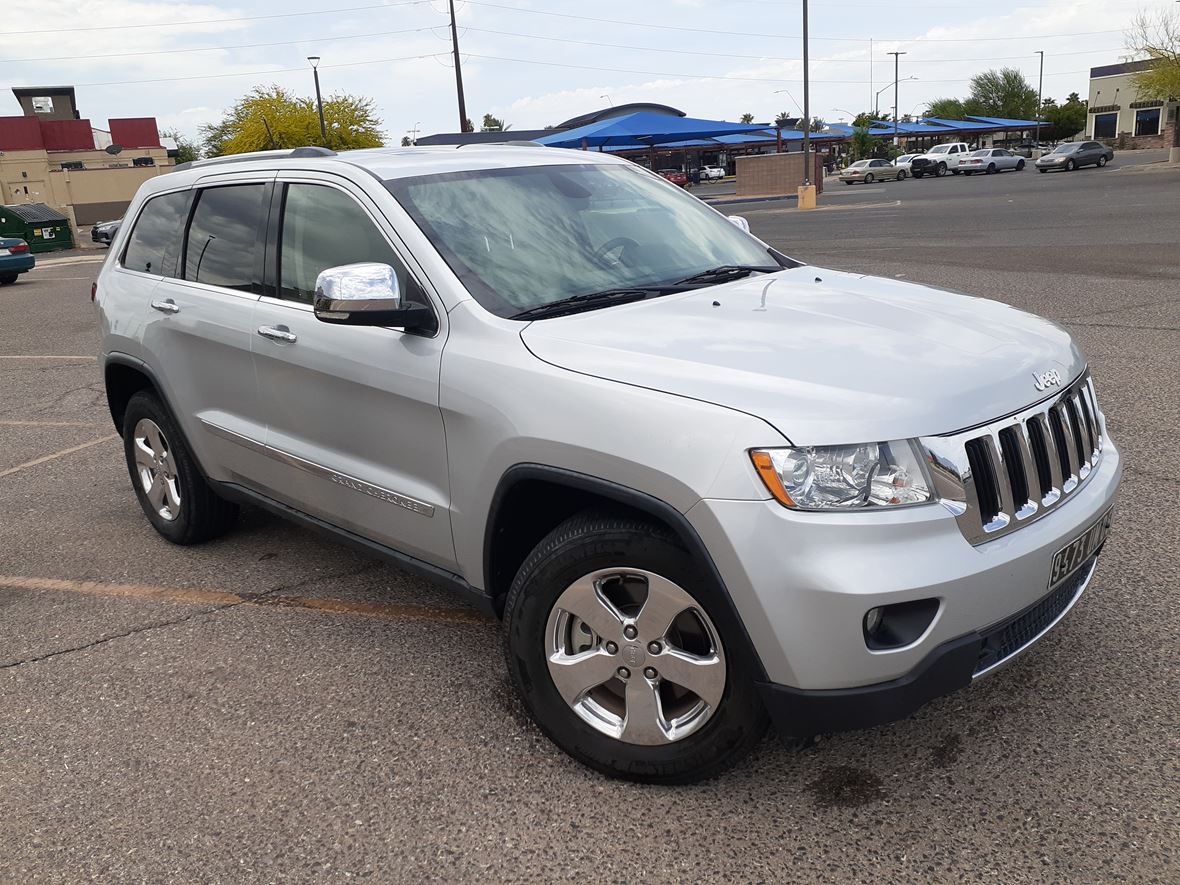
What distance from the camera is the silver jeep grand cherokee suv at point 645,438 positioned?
8.05 feet

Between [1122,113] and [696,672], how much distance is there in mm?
100903

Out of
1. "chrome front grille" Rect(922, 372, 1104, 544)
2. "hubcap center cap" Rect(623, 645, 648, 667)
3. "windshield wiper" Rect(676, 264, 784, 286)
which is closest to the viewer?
"chrome front grille" Rect(922, 372, 1104, 544)

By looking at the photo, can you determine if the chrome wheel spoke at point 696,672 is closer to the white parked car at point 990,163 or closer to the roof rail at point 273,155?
the roof rail at point 273,155

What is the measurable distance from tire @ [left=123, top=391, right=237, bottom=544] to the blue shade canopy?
93.7 feet

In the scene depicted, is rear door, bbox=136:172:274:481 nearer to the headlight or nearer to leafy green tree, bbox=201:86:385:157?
the headlight

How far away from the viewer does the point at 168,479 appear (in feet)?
16.2

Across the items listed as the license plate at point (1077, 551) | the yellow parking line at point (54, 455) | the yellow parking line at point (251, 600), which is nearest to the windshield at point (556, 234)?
the yellow parking line at point (251, 600)

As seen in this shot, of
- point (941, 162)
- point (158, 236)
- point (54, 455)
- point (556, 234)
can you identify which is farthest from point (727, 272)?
point (941, 162)

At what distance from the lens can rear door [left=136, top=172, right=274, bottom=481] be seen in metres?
4.09

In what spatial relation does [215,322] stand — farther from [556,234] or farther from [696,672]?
[696,672]

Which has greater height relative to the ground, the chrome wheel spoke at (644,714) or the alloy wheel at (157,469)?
the alloy wheel at (157,469)

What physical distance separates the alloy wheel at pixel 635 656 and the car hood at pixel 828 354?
21.3 inches

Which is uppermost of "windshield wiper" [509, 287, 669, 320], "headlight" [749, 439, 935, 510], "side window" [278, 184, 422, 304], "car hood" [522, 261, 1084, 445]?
"side window" [278, 184, 422, 304]

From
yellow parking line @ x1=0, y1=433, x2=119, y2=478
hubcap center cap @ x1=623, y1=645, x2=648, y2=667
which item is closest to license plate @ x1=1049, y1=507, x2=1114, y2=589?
hubcap center cap @ x1=623, y1=645, x2=648, y2=667
